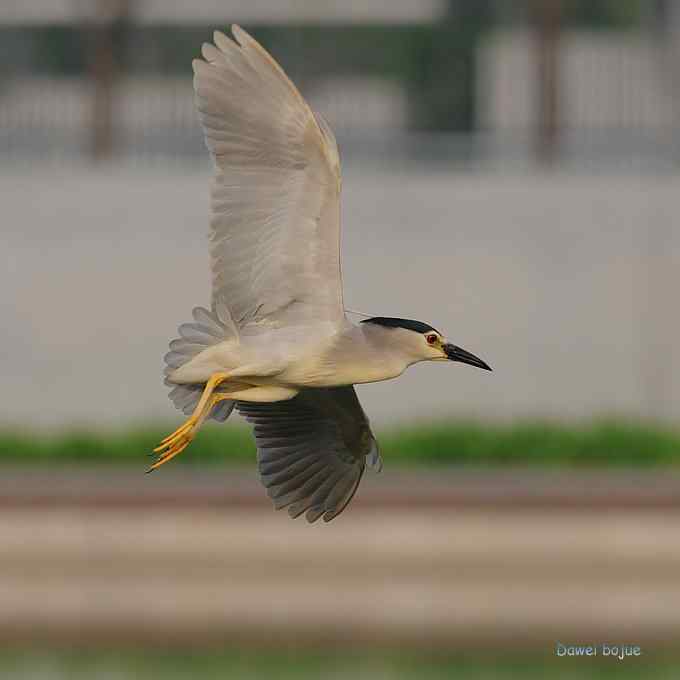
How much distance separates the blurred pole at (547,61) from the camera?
1708cm

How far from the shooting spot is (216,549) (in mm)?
14406

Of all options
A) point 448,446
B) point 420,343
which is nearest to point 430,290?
point 448,446

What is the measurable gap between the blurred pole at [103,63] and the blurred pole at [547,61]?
3119 millimetres

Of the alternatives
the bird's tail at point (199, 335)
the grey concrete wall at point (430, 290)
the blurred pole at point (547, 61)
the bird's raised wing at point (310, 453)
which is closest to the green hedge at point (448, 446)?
the grey concrete wall at point (430, 290)

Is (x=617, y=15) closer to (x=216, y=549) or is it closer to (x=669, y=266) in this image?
(x=669, y=266)

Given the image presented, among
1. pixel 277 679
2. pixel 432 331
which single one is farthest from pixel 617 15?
pixel 432 331

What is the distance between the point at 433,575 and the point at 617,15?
4.98m

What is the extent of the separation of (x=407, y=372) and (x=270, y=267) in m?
9.95

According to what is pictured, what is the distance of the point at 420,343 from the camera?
6535 mm

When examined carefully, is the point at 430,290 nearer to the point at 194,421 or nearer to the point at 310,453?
the point at 310,453

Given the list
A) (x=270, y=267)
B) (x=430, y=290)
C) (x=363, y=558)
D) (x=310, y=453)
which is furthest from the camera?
(x=430, y=290)

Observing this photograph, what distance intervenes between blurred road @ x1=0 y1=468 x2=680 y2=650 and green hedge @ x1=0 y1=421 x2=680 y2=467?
66 cm

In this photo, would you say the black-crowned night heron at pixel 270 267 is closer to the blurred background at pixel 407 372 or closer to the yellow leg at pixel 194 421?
the yellow leg at pixel 194 421

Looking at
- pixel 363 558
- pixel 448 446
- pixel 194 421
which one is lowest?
pixel 363 558
